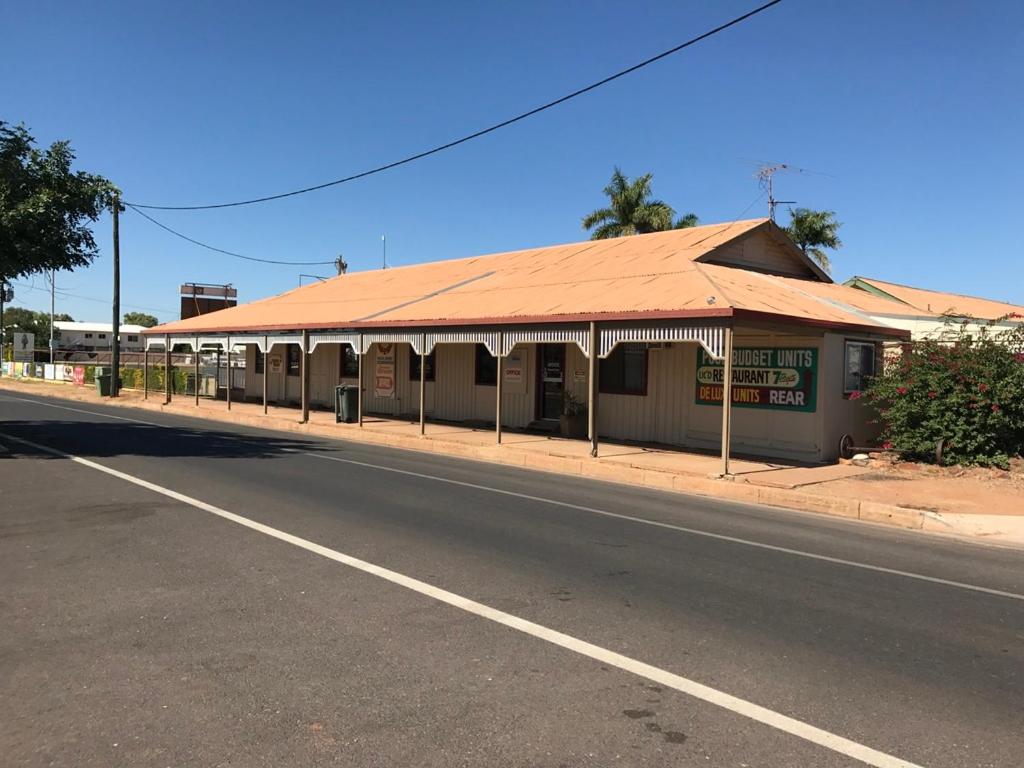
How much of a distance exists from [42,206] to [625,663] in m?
13.0

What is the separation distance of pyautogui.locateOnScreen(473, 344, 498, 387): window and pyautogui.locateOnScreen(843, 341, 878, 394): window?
9632mm

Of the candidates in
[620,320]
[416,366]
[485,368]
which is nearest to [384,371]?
[416,366]

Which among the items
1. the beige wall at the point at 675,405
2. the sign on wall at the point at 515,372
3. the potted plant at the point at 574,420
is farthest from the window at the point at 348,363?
the potted plant at the point at 574,420

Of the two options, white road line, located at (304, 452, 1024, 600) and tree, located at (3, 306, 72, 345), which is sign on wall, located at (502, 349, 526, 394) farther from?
tree, located at (3, 306, 72, 345)

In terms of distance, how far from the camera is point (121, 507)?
8859mm

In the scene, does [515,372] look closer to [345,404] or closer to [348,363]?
[345,404]

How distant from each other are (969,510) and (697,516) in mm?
3697

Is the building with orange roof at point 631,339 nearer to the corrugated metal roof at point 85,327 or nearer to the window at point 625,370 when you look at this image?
the window at point 625,370

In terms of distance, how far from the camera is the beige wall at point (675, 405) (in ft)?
47.6

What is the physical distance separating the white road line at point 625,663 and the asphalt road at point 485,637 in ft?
0.10

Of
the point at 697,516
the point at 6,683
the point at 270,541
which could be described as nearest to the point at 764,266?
the point at 697,516

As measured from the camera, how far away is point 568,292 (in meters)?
17.7

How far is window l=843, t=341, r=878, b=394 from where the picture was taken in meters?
14.8

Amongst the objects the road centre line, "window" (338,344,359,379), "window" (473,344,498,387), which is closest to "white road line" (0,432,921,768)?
the road centre line
